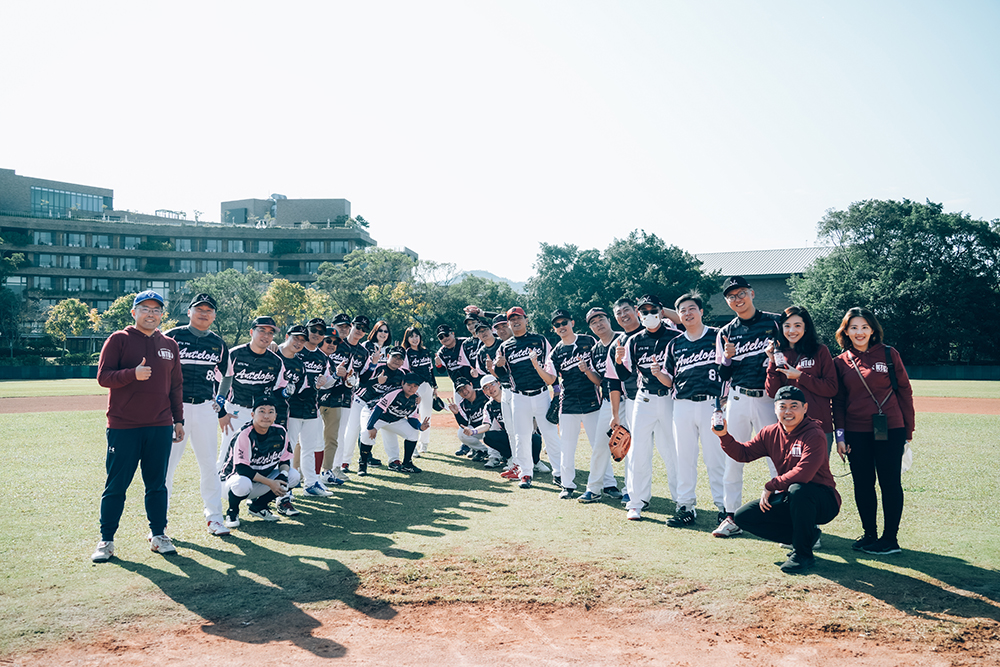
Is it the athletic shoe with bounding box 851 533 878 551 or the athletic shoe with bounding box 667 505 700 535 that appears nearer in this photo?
the athletic shoe with bounding box 851 533 878 551

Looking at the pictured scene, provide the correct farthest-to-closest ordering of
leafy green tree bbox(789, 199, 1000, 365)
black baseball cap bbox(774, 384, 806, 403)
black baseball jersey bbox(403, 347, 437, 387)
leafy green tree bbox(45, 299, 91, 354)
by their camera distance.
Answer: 1. leafy green tree bbox(45, 299, 91, 354)
2. leafy green tree bbox(789, 199, 1000, 365)
3. black baseball jersey bbox(403, 347, 437, 387)
4. black baseball cap bbox(774, 384, 806, 403)

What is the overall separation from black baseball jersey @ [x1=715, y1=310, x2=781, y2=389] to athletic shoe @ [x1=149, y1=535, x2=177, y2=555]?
5.53 metres

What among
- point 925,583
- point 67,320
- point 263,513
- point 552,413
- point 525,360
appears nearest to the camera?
point 925,583

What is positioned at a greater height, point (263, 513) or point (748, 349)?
point (748, 349)

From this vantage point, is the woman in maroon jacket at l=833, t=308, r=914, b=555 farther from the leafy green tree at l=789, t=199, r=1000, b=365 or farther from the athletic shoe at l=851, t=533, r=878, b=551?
the leafy green tree at l=789, t=199, r=1000, b=365

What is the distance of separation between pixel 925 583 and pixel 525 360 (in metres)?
5.34

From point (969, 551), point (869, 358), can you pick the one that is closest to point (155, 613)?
point (869, 358)

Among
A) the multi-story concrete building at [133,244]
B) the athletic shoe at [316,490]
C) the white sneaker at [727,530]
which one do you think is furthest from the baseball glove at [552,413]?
the multi-story concrete building at [133,244]

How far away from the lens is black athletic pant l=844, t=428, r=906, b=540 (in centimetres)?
595

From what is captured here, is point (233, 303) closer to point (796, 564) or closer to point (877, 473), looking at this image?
point (877, 473)

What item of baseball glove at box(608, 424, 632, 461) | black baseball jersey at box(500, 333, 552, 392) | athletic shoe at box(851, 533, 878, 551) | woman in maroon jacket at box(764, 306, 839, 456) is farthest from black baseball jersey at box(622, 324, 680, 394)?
athletic shoe at box(851, 533, 878, 551)

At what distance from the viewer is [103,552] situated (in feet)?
19.3

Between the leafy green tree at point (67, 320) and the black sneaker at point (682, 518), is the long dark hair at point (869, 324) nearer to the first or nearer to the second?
the black sneaker at point (682, 518)

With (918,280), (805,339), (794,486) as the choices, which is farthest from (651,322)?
(918,280)
